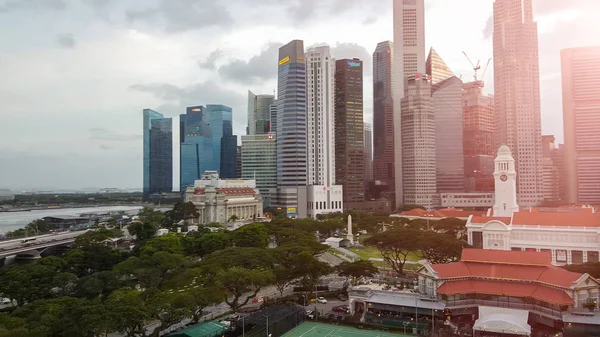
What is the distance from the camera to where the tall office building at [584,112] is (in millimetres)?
139250

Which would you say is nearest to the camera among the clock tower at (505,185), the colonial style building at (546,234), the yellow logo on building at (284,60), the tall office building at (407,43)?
the colonial style building at (546,234)

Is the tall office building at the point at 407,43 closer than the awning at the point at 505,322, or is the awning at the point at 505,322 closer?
the awning at the point at 505,322

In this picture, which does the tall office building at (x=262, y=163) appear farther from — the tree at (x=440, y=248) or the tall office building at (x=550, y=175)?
the tree at (x=440, y=248)

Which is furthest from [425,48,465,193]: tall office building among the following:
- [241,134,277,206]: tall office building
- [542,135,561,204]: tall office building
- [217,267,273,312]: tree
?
[217,267,273,312]: tree

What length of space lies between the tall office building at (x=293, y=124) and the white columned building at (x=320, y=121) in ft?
9.62

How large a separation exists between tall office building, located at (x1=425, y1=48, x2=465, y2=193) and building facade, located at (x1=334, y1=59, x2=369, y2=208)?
31.6 m

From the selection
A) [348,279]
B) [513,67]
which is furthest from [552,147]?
[348,279]

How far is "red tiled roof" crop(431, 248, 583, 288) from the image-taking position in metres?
39.5

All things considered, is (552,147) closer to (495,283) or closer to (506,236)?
(506,236)

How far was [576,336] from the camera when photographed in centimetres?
3494

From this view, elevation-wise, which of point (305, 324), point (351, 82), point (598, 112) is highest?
point (351, 82)

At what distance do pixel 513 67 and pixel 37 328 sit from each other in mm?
147246

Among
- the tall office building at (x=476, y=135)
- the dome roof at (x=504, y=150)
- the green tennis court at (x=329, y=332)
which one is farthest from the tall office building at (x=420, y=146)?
the green tennis court at (x=329, y=332)

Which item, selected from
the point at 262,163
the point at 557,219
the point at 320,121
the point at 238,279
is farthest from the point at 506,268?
the point at 262,163
